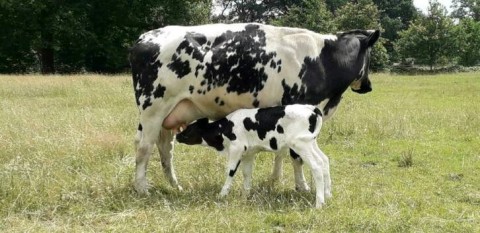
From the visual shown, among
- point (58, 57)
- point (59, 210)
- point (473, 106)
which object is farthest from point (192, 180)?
point (58, 57)

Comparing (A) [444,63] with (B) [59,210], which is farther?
(A) [444,63]

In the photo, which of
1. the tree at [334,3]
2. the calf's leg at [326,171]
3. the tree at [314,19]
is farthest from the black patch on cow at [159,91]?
the tree at [334,3]

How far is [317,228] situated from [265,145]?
126 cm

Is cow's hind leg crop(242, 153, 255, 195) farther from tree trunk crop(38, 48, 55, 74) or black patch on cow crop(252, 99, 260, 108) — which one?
tree trunk crop(38, 48, 55, 74)

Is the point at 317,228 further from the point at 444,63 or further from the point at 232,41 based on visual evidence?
the point at 444,63

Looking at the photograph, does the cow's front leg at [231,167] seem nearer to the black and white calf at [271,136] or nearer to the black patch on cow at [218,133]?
the black and white calf at [271,136]

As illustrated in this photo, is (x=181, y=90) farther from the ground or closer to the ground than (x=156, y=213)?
farther from the ground

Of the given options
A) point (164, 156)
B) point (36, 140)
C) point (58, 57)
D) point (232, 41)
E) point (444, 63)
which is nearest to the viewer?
point (232, 41)

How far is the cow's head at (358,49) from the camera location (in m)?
6.85

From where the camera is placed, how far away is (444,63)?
148ft

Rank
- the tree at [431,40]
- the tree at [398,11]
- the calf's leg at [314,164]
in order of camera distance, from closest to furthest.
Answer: the calf's leg at [314,164] < the tree at [431,40] < the tree at [398,11]

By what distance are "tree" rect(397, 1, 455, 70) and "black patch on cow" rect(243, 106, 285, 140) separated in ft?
133

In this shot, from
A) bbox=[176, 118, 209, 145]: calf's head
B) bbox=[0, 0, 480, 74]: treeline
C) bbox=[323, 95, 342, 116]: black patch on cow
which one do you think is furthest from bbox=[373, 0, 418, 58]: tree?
bbox=[176, 118, 209, 145]: calf's head

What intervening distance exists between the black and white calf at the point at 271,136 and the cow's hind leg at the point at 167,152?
2.42ft
